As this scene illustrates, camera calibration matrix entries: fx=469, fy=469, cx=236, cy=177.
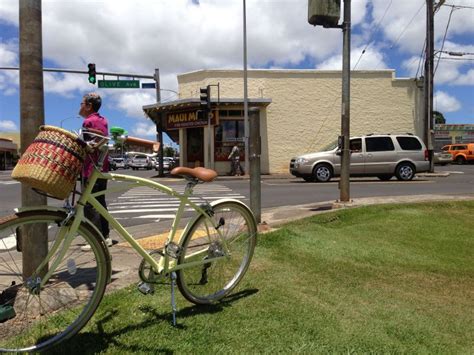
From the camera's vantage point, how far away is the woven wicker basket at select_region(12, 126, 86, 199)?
8.23ft

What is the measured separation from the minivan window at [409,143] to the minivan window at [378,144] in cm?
45

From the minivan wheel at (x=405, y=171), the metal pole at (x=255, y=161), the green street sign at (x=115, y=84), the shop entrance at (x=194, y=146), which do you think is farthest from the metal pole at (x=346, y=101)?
the shop entrance at (x=194, y=146)

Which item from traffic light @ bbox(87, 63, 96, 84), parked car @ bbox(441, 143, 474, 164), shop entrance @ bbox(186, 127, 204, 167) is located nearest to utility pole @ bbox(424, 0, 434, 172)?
shop entrance @ bbox(186, 127, 204, 167)

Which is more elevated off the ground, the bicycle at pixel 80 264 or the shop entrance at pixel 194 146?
the shop entrance at pixel 194 146

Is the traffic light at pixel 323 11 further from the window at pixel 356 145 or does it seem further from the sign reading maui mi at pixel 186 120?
the sign reading maui mi at pixel 186 120

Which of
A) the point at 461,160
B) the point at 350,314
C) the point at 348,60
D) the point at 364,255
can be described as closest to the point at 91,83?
the point at 348,60

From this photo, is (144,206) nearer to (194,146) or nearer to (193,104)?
(193,104)

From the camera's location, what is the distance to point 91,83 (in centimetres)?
2291

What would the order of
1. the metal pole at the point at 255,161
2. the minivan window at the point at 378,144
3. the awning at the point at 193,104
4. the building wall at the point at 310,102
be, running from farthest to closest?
the building wall at the point at 310,102 → the awning at the point at 193,104 → the minivan window at the point at 378,144 → the metal pole at the point at 255,161

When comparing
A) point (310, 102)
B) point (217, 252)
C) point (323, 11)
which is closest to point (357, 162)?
point (310, 102)

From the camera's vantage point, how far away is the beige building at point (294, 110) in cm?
2739

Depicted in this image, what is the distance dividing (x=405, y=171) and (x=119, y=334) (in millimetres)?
16966

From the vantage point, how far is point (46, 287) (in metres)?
2.92

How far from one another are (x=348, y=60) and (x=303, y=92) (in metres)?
19.5
